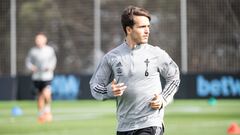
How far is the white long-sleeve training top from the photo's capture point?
23.2ft

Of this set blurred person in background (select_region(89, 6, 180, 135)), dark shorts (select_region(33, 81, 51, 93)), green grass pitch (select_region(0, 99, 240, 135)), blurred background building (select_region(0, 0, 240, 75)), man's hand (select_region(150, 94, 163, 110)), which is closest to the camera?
man's hand (select_region(150, 94, 163, 110))

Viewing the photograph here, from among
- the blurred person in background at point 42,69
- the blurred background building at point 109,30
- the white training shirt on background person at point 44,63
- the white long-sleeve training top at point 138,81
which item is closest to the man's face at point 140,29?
the white long-sleeve training top at point 138,81

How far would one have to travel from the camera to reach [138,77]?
7.11 meters

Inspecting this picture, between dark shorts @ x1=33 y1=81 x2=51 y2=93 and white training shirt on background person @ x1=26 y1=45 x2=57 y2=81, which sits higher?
white training shirt on background person @ x1=26 y1=45 x2=57 y2=81

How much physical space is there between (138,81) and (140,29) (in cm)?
46

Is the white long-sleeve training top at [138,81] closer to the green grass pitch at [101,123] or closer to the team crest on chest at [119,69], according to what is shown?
the team crest on chest at [119,69]

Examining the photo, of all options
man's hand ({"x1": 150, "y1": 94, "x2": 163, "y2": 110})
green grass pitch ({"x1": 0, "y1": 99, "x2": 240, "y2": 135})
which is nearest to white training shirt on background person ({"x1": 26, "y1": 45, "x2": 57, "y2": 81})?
green grass pitch ({"x1": 0, "y1": 99, "x2": 240, "y2": 135})

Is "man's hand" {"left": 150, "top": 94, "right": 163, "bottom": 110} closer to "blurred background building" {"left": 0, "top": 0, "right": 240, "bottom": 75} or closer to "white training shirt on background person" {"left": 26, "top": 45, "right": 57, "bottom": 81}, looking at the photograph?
"white training shirt on background person" {"left": 26, "top": 45, "right": 57, "bottom": 81}

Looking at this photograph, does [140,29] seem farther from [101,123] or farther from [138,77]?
[101,123]

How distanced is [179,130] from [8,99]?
1503 cm

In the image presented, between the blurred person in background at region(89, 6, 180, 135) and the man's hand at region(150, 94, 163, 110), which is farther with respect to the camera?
the blurred person in background at region(89, 6, 180, 135)

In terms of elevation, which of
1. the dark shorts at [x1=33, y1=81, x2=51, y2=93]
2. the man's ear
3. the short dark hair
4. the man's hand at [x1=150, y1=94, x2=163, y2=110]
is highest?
the short dark hair

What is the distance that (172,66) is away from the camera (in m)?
7.15

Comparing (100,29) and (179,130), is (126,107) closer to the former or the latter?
(179,130)
